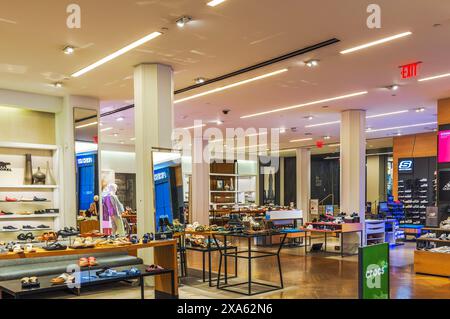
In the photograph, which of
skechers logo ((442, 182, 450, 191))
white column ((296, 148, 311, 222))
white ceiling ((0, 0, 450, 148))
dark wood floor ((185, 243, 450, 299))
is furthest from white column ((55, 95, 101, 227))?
white column ((296, 148, 311, 222))

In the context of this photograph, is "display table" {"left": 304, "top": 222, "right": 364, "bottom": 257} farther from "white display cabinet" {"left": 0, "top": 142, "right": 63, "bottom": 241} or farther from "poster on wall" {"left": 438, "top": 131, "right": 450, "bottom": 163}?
"white display cabinet" {"left": 0, "top": 142, "right": 63, "bottom": 241}

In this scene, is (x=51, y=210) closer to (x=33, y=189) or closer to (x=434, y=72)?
(x=33, y=189)

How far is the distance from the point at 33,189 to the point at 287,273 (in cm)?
558

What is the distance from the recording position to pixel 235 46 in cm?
650

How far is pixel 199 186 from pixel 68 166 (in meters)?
8.05

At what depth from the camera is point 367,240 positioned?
1209 cm

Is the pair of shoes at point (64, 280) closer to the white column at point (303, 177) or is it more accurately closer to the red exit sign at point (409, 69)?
the red exit sign at point (409, 69)

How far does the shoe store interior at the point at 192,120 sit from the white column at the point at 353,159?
0.04 metres

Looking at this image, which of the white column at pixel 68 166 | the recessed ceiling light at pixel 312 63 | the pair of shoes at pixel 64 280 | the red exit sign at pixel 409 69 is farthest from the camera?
the white column at pixel 68 166

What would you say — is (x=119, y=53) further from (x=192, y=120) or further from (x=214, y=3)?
(x=192, y=120)

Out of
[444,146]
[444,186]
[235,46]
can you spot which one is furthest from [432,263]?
Result: [235,46]

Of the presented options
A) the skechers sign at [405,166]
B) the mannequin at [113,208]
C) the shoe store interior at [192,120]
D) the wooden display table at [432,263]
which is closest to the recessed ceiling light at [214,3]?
the shoe store interior at [192,120]

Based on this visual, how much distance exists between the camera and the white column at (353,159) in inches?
453

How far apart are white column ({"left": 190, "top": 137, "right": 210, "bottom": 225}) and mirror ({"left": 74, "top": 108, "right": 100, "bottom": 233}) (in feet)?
24.7
